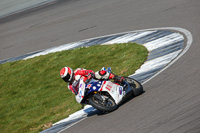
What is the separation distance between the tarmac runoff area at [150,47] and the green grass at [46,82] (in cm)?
46

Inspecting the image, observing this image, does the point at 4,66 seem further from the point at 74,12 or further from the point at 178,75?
the point at 178,75

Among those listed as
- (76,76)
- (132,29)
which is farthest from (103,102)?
(132,29)

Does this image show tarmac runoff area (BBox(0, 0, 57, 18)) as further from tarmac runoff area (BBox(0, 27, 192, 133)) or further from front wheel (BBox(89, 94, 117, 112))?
front wheel (BBox(89, 94, 117, 112))

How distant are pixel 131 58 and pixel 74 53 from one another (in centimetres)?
407

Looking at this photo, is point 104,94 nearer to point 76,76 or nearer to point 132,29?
point 76,76

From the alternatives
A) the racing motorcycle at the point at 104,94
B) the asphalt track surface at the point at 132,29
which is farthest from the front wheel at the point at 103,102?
the asphalt track surface at the point at 132,29

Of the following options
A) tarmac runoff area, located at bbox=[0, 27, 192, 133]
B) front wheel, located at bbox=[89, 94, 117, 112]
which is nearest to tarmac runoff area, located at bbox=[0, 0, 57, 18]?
tarmac runoff area, located at bbox=[0, 27, 192, 133]

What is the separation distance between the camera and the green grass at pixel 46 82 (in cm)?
1143

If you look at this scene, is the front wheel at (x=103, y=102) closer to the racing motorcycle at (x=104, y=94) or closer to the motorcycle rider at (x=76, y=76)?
the racing motorcycle at (x=104, y=94)

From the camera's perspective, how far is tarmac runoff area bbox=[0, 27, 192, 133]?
9.84 m

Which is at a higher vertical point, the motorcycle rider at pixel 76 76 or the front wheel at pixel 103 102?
the motorcycle rider at pixel 76 76

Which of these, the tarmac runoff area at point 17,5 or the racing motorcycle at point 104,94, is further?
the tarmac runoff area at point 17,5

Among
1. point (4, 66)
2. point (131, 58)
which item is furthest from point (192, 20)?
point (4, 66)

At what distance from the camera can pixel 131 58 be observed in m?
13.2
